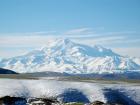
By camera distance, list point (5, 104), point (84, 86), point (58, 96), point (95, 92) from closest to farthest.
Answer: point (5, 104) < point (58, 96) < point (95, 92) < point (84, 86)

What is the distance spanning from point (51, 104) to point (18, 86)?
36515 mm

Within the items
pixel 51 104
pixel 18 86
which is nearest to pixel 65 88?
pixel 18 86

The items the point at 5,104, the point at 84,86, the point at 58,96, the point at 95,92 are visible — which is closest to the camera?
the point at 5,104

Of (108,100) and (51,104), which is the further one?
(108,100)

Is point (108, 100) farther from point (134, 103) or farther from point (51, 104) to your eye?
point (51, 104)

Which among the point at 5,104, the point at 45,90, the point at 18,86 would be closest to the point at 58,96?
the point at 45,90

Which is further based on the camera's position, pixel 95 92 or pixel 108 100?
pixel 95 92

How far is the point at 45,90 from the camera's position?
429ft

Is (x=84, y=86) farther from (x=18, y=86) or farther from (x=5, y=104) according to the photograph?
(x=5, y=104)

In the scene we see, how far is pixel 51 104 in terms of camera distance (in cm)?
9969

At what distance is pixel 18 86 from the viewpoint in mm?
133750

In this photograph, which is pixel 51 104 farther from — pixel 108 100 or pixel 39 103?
pixel 108 100

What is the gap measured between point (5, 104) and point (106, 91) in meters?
47.2

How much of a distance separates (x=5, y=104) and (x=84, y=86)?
50.4 meters
